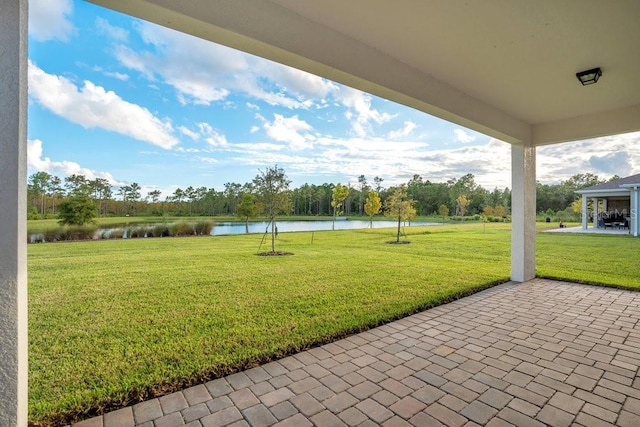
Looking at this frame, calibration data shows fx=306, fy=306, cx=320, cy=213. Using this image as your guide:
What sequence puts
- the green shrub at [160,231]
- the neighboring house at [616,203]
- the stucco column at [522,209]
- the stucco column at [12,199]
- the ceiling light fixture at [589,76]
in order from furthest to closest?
the green shrub at [160,231]
the neighboring house at [616,203]
the stucco column at [522,209]
the ceiling light fixture at [589,76]
the stucco column at [12,199]

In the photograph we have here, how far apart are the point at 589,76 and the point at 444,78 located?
4.65 ft

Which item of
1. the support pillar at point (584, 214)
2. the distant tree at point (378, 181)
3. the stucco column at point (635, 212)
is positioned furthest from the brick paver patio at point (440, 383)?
the distant tree at point (378, 181)

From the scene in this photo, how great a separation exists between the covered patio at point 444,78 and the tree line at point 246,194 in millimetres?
4097

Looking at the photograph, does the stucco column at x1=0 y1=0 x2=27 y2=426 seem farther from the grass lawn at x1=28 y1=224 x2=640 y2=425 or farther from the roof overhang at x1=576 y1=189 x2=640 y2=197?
the roof overhang at x1=576 y1=189 x2=640 y2=197

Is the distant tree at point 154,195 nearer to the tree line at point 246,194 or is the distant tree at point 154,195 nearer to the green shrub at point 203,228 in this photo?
the tree line at point 246,194

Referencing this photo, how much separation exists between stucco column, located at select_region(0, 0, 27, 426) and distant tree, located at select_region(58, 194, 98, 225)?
→ 52.7 ft

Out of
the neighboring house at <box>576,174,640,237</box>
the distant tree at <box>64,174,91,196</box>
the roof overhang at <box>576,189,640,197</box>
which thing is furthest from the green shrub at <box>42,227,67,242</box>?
the roof overhang at <box>576,189,640,197</box>

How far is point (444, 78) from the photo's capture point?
328 centimetres

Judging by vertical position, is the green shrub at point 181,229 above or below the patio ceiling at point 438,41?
below

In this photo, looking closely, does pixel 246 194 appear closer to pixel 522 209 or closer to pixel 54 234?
pixel 54 234

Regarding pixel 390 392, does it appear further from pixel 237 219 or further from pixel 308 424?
pixel 237 219

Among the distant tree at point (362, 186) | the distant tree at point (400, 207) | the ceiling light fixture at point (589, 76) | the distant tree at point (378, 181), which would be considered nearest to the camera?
the ceiling light fixture at point (589, 76)

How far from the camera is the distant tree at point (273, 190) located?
9844mm

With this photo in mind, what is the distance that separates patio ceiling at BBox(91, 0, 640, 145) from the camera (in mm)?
1983
